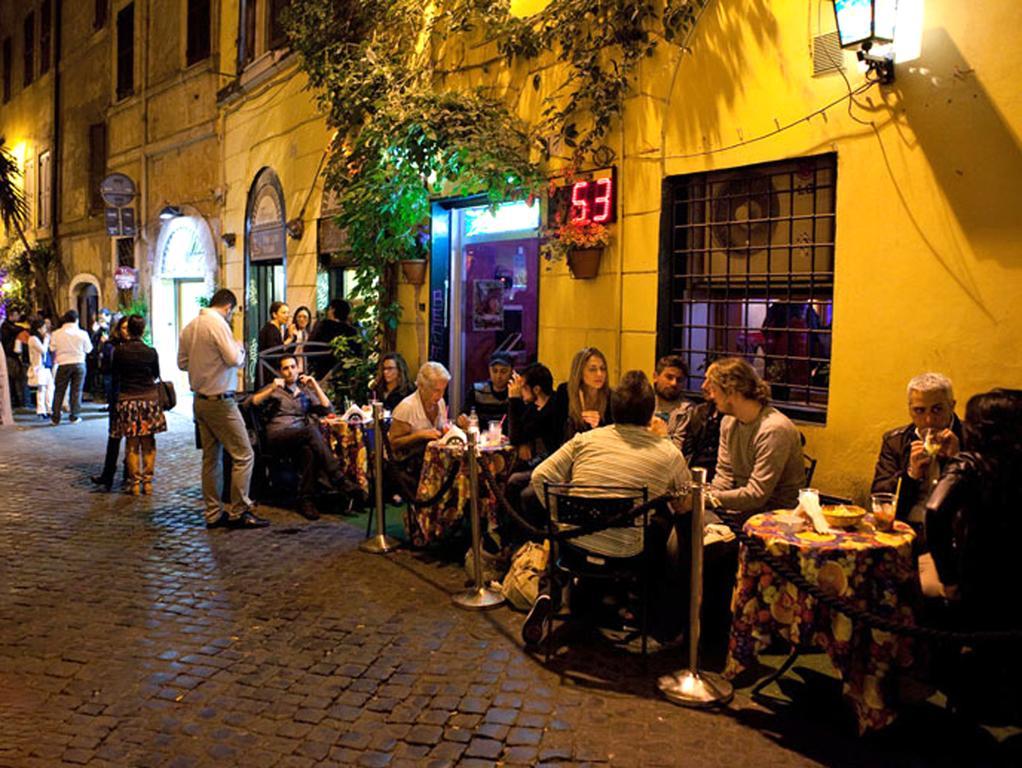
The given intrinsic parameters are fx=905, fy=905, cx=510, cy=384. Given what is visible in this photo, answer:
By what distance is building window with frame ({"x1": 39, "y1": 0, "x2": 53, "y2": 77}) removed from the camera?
78.9 ft

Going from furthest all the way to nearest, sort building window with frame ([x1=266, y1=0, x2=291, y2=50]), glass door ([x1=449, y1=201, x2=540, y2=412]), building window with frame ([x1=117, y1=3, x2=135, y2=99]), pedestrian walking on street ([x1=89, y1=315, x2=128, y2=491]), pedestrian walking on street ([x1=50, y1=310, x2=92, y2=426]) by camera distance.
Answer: building window with frame ([x1=117, y1=3, x2=135, y2=99]) < pedestrian walking on street ([x1=50, y1=310, x2=92, y2=426]) < building window with frame ([x1=266, y1=0, x2=291, y2=50]) < glass door ([x1=449, y1=201, x2=540, y2=412]) < pedestrian walking on street ([x1=89, y1=315, x2=128, y2=491])

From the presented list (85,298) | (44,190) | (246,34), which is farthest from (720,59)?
(44,190)

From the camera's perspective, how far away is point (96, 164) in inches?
848

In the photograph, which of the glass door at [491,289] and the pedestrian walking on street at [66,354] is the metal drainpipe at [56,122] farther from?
the glass door at [491,289]

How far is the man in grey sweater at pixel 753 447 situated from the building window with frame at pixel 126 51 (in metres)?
18.0

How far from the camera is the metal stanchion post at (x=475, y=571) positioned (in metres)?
5.63

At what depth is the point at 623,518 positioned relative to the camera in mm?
4562

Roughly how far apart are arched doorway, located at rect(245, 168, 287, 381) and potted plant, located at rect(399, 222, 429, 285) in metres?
4.10

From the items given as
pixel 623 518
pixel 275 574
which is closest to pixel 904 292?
pixel 623 518

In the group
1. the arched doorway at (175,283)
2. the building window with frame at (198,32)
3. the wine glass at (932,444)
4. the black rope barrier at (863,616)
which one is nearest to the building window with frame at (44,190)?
the arched doorway at (175,283)

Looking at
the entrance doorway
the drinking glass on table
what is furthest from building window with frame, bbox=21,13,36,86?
the drinking glass on table

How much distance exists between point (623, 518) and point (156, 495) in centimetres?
615

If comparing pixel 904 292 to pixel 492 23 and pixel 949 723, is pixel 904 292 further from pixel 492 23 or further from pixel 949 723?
pixel 492 23

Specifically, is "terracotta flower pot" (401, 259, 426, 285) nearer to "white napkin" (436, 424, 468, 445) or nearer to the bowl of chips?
"white napkin" (436, 424, 468, 445)
